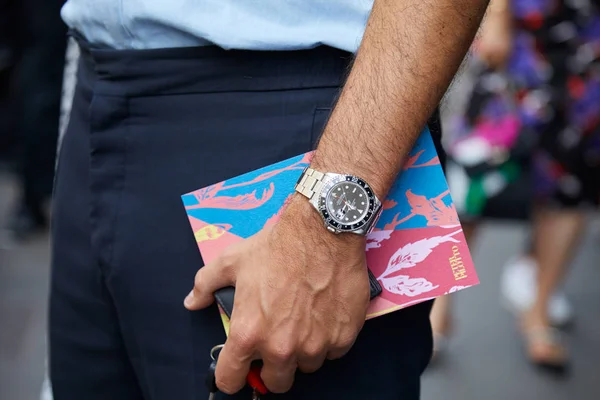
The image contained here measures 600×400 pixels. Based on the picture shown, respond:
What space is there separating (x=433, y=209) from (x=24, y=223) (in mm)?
3673

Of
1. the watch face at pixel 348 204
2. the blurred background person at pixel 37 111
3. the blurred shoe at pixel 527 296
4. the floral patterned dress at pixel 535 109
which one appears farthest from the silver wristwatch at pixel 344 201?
the blurred background person at pixel 37 111

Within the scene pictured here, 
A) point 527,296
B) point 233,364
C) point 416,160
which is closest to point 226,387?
point 233,364

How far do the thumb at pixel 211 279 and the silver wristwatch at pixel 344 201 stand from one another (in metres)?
0.13

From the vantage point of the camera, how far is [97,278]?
105 cm

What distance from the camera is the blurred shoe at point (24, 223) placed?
420 centimetres

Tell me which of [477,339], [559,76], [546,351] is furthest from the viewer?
[477,339]

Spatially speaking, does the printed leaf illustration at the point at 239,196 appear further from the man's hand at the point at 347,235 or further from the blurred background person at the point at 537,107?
the blurred background person at the point at 537,107

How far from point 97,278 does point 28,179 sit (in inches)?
132

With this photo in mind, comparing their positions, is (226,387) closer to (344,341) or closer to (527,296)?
(344,341)

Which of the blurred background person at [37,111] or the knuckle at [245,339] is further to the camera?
the blurred background person at [37,111]

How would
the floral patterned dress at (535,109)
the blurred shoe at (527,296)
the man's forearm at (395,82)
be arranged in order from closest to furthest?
the man's forearm at (395,82) < the floral patterned dress at (535,109) < the blurred shoe at (527,296)

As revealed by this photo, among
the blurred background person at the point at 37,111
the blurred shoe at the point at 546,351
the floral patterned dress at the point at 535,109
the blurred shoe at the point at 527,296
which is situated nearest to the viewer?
the floral patterned dress at the point at 535,109

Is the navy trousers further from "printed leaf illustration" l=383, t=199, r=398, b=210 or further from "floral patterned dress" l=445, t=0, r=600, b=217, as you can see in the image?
"floral patterned dress" l=445, t=0, r=600, b=217

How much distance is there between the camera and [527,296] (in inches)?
129
